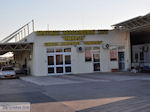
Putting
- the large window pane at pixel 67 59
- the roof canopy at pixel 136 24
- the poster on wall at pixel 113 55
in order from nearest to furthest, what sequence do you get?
the roof canopy at pixel 136 24 → the large window pane at pixel 67 59 → the poster on wall at pixel 113 55

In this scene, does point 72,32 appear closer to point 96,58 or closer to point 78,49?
point 78,49

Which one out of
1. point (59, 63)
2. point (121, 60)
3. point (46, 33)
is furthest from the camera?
point (121, 60)

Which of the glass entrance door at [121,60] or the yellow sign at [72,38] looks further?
the glass entrance door at [121,60]

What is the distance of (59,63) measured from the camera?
2653 centimetres

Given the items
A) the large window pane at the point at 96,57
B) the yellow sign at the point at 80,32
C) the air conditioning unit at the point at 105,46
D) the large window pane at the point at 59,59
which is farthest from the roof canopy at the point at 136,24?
the large window pane at the point at 59,59

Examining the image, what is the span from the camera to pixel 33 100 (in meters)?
10.8

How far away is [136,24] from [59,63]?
8531 millimetres

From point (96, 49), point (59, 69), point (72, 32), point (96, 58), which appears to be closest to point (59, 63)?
point (59, 69)

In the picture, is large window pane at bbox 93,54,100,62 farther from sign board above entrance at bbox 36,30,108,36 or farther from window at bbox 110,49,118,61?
sign board above entrance at bbox 36,30,108,36

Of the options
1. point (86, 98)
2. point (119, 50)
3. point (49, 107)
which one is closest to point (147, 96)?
point (86, 98)

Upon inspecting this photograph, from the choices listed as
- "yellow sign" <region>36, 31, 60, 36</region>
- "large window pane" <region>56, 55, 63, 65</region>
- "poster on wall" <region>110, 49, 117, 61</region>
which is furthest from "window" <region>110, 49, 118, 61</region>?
"yellow sign" <region>36, 31, 60, 36</region>

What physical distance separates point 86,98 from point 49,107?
228 cm

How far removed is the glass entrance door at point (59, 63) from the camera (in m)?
26.3

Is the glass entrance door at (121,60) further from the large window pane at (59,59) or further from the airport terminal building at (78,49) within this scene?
the large window pane at (59,59)
